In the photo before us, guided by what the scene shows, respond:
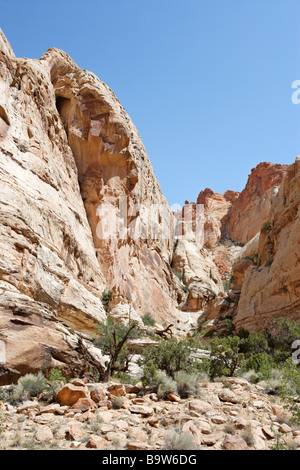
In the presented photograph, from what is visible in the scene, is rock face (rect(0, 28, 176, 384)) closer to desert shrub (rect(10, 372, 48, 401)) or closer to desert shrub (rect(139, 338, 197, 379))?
desert shrub (rect(10, 372, 48, 401))

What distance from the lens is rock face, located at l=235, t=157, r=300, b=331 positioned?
18406 mm

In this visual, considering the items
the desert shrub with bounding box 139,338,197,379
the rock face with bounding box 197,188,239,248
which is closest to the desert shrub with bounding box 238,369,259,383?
the desert shrub with bounding box 139,338,197,379

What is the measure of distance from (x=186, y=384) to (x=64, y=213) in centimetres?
1283

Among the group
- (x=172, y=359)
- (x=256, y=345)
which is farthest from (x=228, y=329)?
(x=172, y=359)

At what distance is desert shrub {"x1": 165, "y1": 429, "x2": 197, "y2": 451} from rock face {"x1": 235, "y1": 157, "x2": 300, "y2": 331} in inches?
569

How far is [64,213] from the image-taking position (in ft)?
60.5

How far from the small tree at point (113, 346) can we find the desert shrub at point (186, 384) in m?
1.98

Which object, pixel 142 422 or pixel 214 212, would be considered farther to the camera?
pixel 214 212

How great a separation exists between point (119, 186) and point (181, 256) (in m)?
19.5

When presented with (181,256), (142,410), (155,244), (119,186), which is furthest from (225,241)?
(142,410)

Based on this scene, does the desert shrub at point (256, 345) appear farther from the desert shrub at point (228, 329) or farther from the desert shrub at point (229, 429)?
the desert shrub at point (229, 429)

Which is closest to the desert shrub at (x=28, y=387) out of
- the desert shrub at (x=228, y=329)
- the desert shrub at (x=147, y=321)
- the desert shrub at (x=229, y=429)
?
the desert shrub at (x=229, y=429)

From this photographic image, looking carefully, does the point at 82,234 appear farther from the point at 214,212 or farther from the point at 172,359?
the point at 214,212

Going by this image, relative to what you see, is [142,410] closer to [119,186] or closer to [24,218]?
[24,218]
